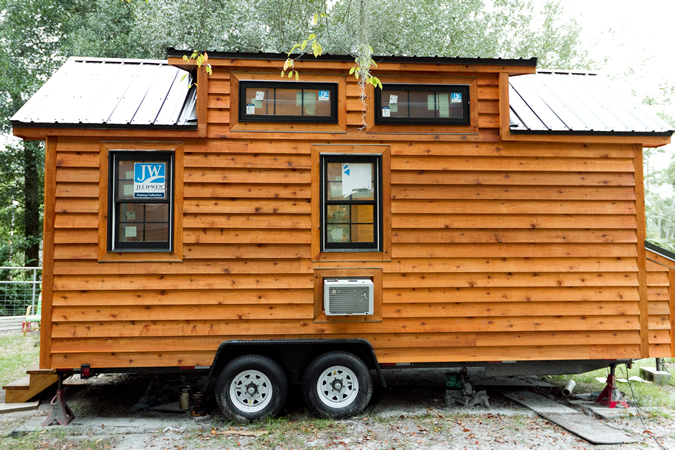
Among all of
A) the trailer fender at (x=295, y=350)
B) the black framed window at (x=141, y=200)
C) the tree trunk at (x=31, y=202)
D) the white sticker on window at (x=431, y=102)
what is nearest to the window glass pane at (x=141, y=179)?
the black framed window at (x=141, y=200)

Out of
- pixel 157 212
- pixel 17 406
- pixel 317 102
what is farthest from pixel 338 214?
pixel 17 406

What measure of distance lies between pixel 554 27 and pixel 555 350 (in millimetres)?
16882

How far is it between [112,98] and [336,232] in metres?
3.36

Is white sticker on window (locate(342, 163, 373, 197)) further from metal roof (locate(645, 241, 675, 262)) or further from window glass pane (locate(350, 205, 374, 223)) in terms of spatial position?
metal roof (locate(645, 241, 675, 262))

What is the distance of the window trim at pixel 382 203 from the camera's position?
5340 mm

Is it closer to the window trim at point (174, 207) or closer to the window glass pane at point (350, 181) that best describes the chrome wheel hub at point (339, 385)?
the window glass pane at point (350, 181)

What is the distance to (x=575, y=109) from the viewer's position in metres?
6.11

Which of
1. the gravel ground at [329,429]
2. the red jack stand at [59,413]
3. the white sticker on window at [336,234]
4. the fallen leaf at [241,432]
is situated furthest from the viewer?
the white sticker on window at [336,234]

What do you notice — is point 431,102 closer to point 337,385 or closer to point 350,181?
point 350,181

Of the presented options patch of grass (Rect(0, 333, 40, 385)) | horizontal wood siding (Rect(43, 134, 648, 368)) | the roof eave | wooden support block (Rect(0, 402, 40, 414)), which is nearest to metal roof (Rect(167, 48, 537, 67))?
the roof eave

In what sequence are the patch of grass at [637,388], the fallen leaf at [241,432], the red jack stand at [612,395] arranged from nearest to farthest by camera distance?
the fallen leaf at [241,432] → the red jack stand at [612,395] → the patch of grass at [637,388]

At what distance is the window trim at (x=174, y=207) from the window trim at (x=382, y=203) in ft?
5.11

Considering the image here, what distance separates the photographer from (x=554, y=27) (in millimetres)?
18031

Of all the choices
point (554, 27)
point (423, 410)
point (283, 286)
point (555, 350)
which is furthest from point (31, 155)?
point (554, 27)
